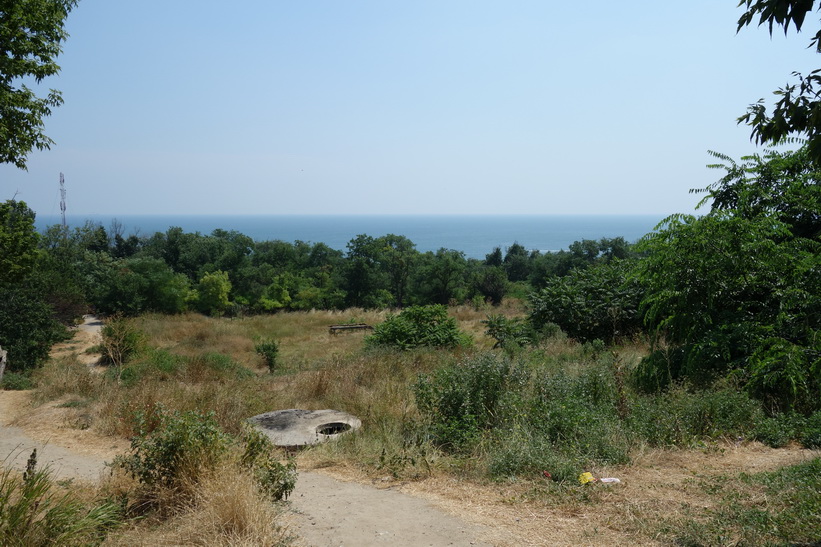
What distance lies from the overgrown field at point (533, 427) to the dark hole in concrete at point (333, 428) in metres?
0.29

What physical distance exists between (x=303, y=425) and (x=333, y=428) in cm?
42

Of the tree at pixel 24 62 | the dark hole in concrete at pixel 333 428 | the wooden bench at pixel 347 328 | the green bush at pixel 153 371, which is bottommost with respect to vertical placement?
the wooden bench at pixel 347 328

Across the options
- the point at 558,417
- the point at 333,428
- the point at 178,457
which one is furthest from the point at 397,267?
the point at 178,457

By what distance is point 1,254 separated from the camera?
37.1 ft

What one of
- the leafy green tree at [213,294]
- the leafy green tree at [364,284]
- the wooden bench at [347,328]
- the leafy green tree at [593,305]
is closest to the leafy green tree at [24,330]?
the wooden bench at [347,328]

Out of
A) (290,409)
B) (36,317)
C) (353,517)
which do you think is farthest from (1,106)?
(36,317)

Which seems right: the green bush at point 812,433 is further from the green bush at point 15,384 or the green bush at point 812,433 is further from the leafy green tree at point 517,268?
the leafy green tree at point 517,268

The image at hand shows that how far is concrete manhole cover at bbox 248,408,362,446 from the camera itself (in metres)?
7.30

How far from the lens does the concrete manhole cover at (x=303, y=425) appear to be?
730 cm

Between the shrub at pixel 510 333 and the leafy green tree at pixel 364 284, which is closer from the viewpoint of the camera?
the shrub at pixel 510 333

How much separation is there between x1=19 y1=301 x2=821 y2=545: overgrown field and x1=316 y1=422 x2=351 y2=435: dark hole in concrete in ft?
0.96

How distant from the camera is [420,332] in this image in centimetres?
1589

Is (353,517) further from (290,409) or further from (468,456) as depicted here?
(290,409)

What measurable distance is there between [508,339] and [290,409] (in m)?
7.91
